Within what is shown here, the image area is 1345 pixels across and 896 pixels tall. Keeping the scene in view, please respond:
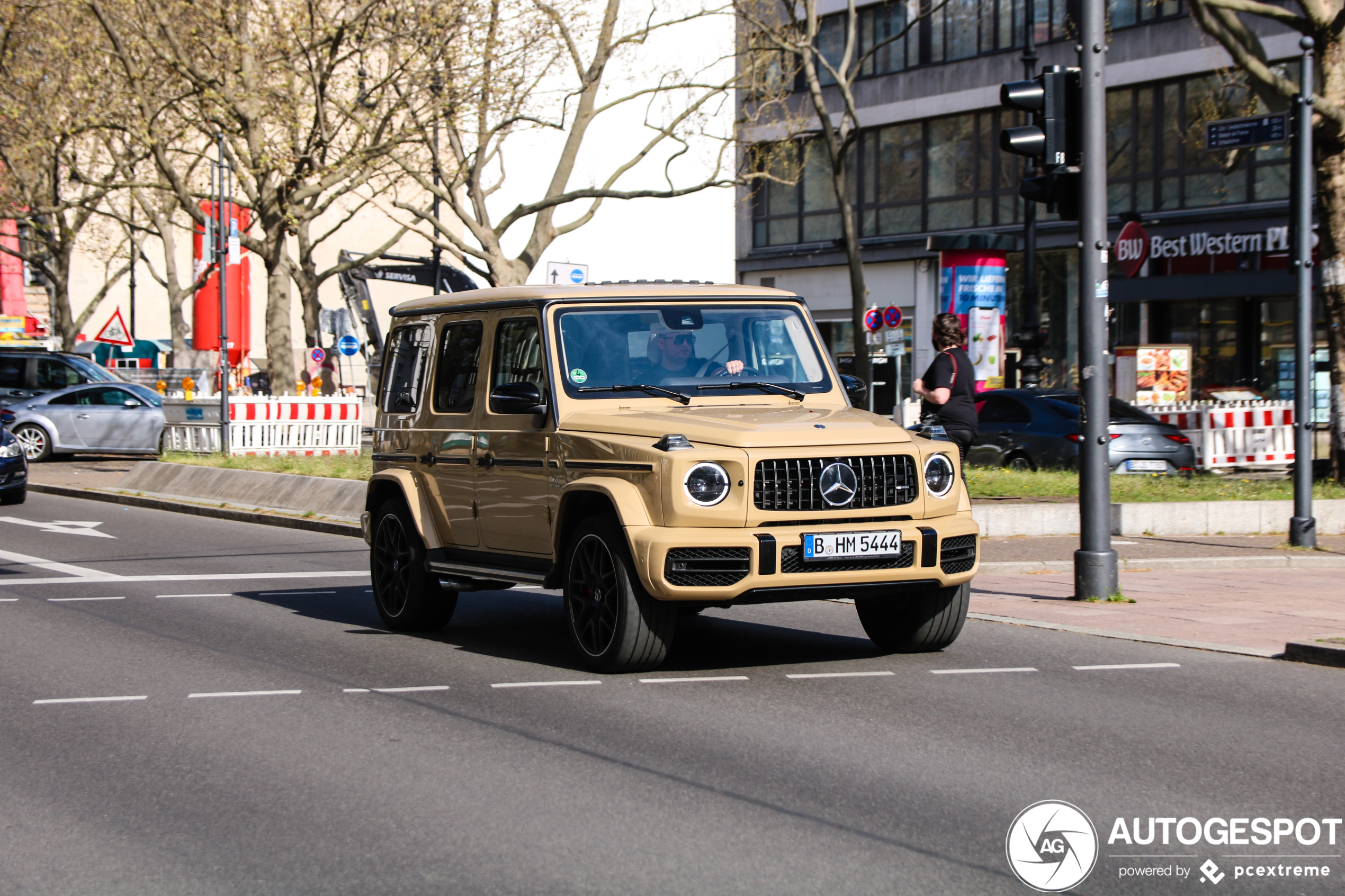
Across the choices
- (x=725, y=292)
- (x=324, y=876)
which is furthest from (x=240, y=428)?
(x=324, y=876)

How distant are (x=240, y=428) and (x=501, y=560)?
728 inches

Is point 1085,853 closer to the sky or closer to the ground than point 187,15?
closer to the ground

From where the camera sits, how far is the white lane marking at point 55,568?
500 inches

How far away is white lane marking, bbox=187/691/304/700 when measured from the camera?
7582 mm

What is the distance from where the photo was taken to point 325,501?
18578 millimetres

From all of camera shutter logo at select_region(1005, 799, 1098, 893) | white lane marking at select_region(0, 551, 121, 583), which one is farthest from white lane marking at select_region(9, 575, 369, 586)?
camera shutter logo at select_region(1005, 799, 1098, 893)

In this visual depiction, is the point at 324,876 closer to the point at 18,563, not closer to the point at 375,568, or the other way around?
the point at 375,568

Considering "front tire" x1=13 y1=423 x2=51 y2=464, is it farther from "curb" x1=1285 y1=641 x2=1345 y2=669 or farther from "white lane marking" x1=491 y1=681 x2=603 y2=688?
"curb" x1=1285 y1=641 x2=1345 y2=669

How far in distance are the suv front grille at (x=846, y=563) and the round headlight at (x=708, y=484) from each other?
15.4 inches

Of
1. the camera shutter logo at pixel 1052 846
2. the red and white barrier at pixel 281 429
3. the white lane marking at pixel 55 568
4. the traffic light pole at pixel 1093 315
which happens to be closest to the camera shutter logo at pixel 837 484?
the camera shutter logo at pixel 1052 846

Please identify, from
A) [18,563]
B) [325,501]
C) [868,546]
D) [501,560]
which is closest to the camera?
[868,546]

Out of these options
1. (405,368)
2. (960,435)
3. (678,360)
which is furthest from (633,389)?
(960,435)

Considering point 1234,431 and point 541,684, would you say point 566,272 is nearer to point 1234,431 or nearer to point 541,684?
point 1234,431

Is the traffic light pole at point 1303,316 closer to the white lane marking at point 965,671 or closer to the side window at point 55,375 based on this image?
the white lane marking at point 965,671
